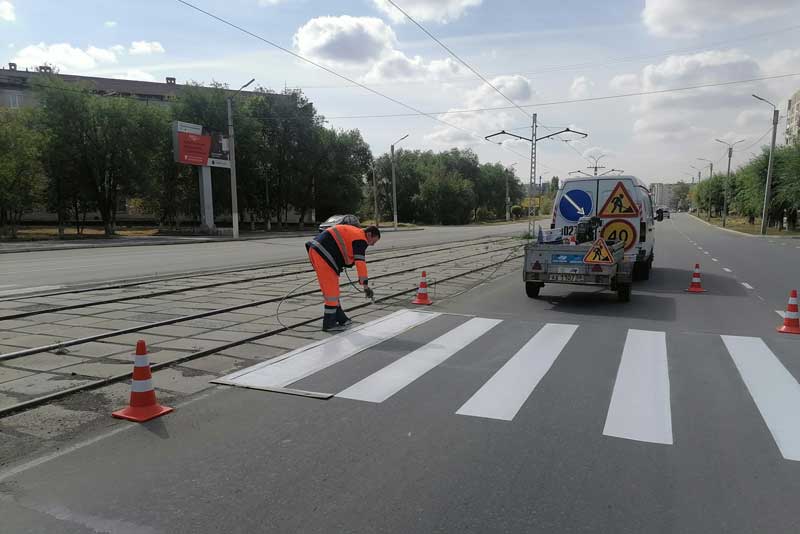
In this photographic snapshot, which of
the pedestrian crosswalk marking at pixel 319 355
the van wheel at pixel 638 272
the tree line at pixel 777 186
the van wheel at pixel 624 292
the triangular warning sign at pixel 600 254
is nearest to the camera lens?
the pedestrian crosswalk marking at pixel 319 355

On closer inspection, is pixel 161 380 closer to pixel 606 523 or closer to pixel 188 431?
pixel 188 431

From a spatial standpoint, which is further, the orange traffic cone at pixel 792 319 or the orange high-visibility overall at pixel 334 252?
the orange traffic cone at pixel 792 319

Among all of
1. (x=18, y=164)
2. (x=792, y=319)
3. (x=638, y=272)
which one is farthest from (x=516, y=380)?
(x=18, y=164)

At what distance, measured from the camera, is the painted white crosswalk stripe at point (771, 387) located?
4316mm

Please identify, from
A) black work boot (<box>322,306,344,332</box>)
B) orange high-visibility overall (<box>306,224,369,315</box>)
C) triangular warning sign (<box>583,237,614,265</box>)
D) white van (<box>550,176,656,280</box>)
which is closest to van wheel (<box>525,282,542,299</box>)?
triangular warning sign (<box>583,237,614,265</box>)

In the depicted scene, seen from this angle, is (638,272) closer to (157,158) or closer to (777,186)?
(157,158)

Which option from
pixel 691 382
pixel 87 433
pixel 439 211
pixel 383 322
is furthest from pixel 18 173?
pixel 439 211

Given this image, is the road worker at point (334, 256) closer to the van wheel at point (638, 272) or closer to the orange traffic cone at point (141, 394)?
the orange traffic cone at point (141, 394)

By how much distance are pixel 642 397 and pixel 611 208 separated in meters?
8.70

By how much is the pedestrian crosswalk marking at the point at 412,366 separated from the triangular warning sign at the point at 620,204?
6141 mm

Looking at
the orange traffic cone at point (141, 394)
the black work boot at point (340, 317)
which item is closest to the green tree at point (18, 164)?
the black work boot at point (340, 317)

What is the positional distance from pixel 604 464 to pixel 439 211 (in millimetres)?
79157

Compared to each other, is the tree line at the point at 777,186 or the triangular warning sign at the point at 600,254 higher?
the tree line at the point at 777,186

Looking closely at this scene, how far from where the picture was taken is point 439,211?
8225 cm
